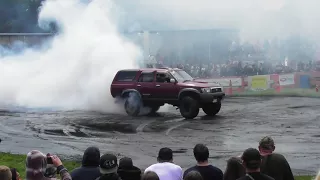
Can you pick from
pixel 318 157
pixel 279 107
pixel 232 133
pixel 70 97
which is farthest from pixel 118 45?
pixel 318 157

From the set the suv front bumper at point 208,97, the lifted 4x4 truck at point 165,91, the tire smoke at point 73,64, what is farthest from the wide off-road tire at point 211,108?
the tire smoke at point 73,64

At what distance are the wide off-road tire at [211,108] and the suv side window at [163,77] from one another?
1.66 m

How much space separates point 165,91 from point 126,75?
202 cm

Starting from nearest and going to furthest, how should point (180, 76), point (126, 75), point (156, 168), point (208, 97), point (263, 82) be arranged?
point (156, 168) → point (208, 97) → point (180, 76) → point (126, 75) → point (263, 82)

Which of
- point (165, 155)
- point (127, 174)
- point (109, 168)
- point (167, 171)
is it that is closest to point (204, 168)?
point (167, 171)

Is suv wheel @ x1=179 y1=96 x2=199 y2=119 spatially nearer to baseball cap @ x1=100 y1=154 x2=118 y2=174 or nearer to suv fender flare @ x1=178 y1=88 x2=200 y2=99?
suv fender flare @ x1=178 y1=88 x2=200 y2=99

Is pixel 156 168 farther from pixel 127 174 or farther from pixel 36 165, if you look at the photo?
pixel 36 165

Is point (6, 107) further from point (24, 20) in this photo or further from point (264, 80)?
point (24, 20)

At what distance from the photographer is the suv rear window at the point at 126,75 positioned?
20033 mm

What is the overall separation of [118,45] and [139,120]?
6.76m

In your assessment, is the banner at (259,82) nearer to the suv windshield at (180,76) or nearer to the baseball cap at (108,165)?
Answer: the suv windshield at (180,76)

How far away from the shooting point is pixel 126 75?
2019 centimetres

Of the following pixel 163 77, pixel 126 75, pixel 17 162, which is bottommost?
pixel 17 162

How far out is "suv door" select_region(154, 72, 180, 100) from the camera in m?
18.8
